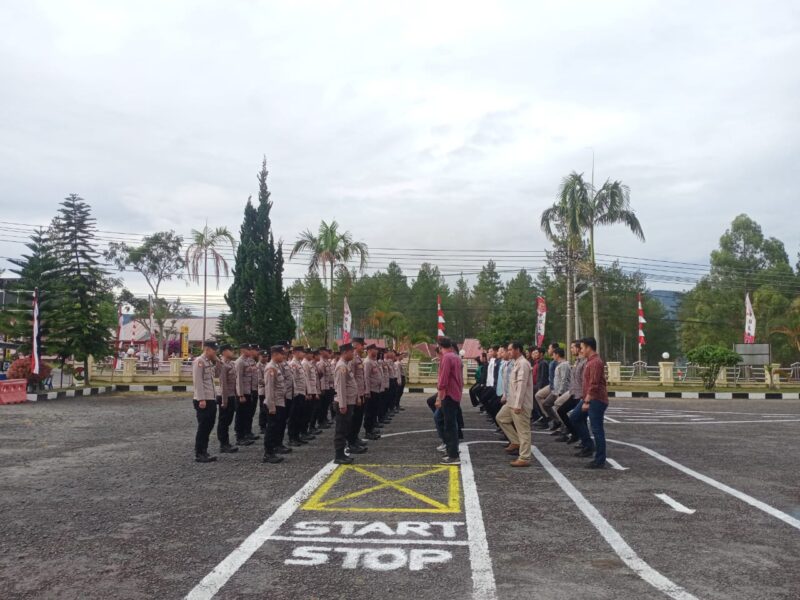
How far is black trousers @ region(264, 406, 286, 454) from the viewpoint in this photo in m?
9.70

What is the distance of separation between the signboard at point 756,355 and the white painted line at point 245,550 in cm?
2855

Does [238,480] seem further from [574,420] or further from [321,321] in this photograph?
[321,321]

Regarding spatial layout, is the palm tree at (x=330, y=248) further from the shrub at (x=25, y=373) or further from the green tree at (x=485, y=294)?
the green tree at (x=485, y=294)

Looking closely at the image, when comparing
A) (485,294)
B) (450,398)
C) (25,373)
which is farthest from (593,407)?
(485,294)

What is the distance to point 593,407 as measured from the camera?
30.6 feet

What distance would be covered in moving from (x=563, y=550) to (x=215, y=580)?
2639mm

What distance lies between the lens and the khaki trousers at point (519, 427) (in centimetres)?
934

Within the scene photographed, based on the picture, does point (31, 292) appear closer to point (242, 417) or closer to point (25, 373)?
point (25, 373)

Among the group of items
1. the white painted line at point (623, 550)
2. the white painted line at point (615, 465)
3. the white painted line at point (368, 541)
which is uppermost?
the white painted line at point (368, 541)

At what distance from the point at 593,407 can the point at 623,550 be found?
4.25 metres

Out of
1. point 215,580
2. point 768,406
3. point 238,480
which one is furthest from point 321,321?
point 215,580

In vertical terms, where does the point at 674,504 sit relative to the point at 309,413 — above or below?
below

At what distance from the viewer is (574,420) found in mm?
10031

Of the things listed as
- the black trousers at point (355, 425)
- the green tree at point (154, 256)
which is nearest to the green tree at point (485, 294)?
the green tree at point (154, 256)
